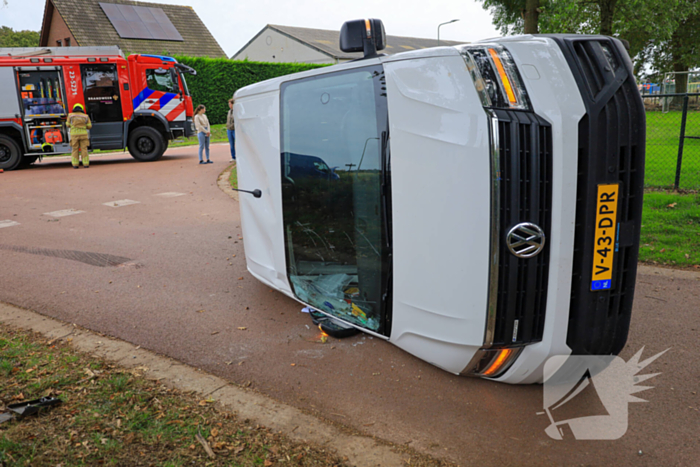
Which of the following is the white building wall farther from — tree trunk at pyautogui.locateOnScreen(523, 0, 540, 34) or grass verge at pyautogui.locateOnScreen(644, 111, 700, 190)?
tree trunk at pyautogui.locateOnScreen(523, 0, 540, 34)

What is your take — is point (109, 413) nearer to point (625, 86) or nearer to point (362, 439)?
point (362, 439)

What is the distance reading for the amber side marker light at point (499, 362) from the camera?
284cm

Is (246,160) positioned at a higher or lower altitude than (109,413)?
higher

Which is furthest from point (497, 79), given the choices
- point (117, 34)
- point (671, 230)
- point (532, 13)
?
point (117, 34)

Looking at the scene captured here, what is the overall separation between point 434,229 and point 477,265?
307 millimetres

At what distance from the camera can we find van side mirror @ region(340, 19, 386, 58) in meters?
3.46

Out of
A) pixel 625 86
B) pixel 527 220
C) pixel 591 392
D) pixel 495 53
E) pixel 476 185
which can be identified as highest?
pixel 495 53

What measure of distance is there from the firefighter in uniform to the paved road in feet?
25.6

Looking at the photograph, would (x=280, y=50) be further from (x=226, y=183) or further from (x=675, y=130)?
(x=675, y=130)

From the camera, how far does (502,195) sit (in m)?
2.59

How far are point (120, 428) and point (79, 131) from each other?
1406 centimetres

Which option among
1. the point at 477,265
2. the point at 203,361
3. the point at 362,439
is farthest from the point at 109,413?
the point at 477,265

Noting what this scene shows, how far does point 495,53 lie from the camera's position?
2.69 meters

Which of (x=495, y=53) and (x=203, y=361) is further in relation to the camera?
(x=203, y=361)
